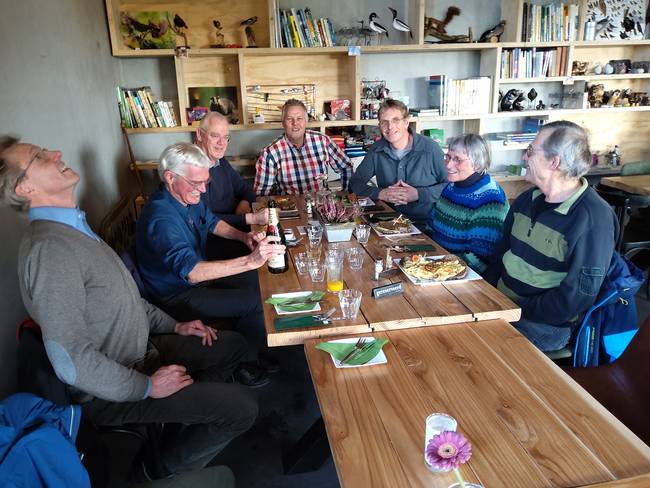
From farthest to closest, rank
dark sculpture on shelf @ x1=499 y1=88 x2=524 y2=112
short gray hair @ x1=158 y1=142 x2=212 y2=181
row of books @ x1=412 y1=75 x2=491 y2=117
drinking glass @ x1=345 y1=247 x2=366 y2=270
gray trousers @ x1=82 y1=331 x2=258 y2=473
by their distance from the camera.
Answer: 1. dark sculpture on shelf @ x1=499 y1=88 x2=524 y2=112
2. row of books @ x1=412 y1=75 x2=491 y2=117
3. short gray hair @ x1=158 y1=142 x2=212 y2=181
4. drinking glass @ x1=345 y1=247 x2=366 y2=270
5. gray trousers @ x1=82 y1=331 x2=258 y2=473

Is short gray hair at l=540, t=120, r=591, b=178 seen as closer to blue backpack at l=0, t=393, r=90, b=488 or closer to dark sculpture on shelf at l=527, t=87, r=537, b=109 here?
blue backpack at l=0, t=393, r=90, b=488

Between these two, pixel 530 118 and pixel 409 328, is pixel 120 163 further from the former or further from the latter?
pixel 530 118

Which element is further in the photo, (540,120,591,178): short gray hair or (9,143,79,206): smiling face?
(540,120,591,178): short gray hair

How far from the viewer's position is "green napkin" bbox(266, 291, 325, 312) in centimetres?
164

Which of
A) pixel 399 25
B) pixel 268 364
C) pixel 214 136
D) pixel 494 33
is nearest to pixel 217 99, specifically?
pixel 214 136

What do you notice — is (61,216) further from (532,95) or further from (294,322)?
(532,95)

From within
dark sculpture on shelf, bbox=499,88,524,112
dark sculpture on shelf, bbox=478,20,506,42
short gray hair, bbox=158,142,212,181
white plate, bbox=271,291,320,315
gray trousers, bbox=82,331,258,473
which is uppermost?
dark sculpture on shelf, bbox=478,20,506,42

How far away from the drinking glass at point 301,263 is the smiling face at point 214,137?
1520 mm

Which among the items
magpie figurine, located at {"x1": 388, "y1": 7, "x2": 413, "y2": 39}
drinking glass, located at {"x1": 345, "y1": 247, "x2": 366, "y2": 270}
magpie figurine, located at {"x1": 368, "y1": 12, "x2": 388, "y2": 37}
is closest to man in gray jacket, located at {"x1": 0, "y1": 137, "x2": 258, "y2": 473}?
drinking glass, located at {"x1": 345, "y1": 247, "x2": 366, "y2": 270}

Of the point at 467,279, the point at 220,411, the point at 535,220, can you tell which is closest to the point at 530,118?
the point at 535,220

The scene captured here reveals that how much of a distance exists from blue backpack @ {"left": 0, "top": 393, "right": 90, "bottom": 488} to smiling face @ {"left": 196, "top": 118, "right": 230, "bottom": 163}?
2.35 m

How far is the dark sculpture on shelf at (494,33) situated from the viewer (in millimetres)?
4445

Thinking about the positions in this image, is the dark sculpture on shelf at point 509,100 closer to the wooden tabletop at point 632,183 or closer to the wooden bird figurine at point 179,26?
the wooden tabletop at point 632,183

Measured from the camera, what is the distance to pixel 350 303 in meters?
1.54
